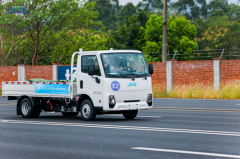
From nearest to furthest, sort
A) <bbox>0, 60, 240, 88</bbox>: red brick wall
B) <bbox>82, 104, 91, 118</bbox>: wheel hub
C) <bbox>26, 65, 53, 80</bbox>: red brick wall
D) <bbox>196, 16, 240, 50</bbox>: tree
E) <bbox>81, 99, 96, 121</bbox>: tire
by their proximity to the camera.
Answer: <bbox>81, 99, 96, 121</bbox>: tire → <bbox>82, 104, 91, 118</bbox>: wheel hub → <bbox>0, 60, 240, 88</bbox>: red brick wall → <bbox>26, 65, 53, 80</bbox>: red brick wall → <bbox>196, 16, 240, 50</bbox>: tree

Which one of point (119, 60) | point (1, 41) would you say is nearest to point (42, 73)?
point (1, 41)

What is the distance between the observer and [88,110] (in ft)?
47.9

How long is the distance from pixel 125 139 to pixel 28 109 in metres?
7.02

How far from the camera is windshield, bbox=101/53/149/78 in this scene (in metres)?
14.3

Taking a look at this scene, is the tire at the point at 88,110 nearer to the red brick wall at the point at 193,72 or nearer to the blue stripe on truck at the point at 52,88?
the blue stripe on truck at the point at 52,88

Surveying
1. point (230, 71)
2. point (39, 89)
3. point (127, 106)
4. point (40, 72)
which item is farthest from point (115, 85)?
point (40, 72)

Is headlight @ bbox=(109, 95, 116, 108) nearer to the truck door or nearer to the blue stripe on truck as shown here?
the truck door

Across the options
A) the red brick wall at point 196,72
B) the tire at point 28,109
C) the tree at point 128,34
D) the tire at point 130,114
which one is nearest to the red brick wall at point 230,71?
the red brick wall at point 196,72

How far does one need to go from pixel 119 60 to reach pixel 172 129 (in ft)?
11.3

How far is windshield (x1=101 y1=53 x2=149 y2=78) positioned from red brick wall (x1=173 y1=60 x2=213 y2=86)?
15.8 metres

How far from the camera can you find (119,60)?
14.6m

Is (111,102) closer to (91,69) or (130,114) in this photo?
(91,69)

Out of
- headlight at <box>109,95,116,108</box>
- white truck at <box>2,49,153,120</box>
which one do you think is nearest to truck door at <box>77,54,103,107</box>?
white truck at <box>2,49,153,120</box>

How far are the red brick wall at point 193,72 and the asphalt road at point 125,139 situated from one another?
1524cm
